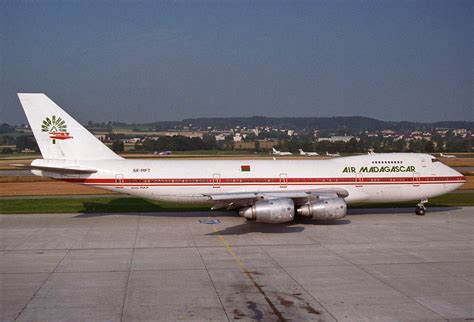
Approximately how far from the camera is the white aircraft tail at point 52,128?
82.8 feet

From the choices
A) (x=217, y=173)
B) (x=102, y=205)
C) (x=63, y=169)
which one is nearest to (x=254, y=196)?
(x=217, y=173)

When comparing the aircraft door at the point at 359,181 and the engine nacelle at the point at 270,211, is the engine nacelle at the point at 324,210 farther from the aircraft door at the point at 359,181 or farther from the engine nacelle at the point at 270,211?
the aircraft door at the point at 359,181

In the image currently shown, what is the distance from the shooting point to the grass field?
98.6 feet

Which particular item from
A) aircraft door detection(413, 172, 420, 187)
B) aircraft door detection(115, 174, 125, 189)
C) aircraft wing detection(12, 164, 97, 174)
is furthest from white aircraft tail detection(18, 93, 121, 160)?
aircraft door detection(413, 172, 420, 187)

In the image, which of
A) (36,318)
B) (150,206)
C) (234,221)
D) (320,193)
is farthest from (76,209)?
(36,318)

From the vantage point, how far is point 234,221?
→ 26.1 m

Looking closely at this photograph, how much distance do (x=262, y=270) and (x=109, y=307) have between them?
5.48 metres

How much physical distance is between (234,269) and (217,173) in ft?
31.4

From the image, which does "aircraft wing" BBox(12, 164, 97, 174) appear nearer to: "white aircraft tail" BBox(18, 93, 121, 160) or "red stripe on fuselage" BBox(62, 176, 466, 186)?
"red stripe on fuselage" BBox(62, 176, 466, 186)

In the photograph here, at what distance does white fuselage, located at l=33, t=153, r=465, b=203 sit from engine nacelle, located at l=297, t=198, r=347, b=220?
2847 mm

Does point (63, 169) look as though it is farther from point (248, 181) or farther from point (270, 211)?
point (270, 211)

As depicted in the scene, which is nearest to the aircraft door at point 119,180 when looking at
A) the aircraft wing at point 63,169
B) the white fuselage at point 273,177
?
the white fuselage at point 273,177

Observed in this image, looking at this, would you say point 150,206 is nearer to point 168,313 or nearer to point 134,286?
point 134,286

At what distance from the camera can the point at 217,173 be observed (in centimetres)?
2614
